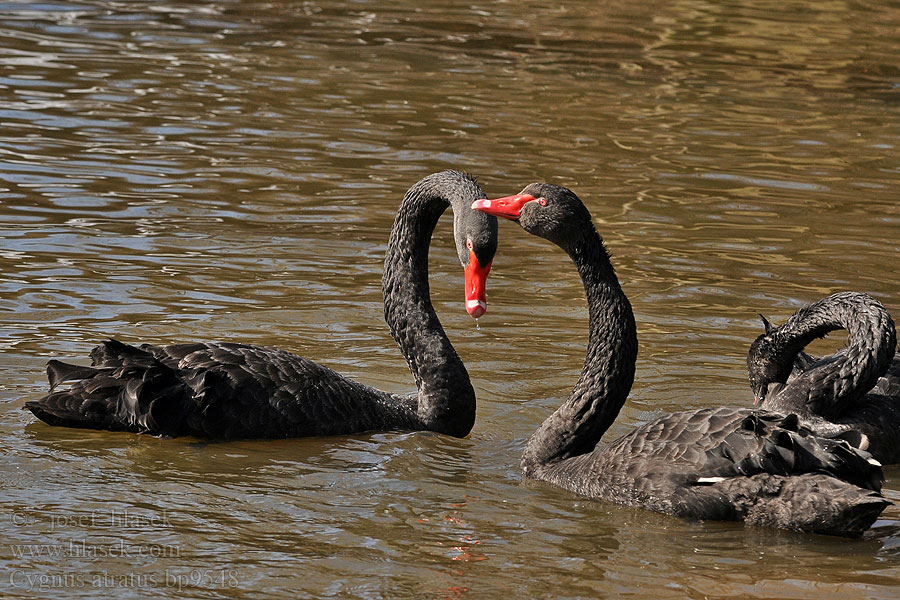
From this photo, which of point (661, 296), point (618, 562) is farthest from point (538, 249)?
point (618, 562)

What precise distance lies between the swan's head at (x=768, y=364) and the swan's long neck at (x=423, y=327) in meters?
1.50

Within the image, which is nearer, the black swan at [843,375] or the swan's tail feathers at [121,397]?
the swan's tail feathers at [121,397]

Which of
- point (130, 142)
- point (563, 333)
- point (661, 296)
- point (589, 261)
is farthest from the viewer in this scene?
point (130, 142)

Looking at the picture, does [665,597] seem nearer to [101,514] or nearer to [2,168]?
[101,514]

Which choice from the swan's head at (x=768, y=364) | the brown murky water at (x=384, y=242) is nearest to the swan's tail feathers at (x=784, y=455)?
the brown murky water at (x=384, y=242)

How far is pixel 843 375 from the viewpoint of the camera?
684 centimetres

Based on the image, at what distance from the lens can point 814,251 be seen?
10.9 meters

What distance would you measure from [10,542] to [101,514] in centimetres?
41

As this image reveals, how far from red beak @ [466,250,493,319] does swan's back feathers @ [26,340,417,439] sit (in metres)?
0.73

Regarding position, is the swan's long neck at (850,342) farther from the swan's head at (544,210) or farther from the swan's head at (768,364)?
the swan's head at (544,210)

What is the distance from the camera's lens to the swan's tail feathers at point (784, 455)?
561cm

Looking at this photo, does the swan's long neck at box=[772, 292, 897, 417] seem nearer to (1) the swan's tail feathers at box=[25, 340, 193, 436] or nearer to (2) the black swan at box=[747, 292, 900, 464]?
(2) the black swan at box=[747, 292, 900, 464]

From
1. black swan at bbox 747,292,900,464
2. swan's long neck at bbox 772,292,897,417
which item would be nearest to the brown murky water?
black swan at bbox 747,292,900,464

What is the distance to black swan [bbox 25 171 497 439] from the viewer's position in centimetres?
655
